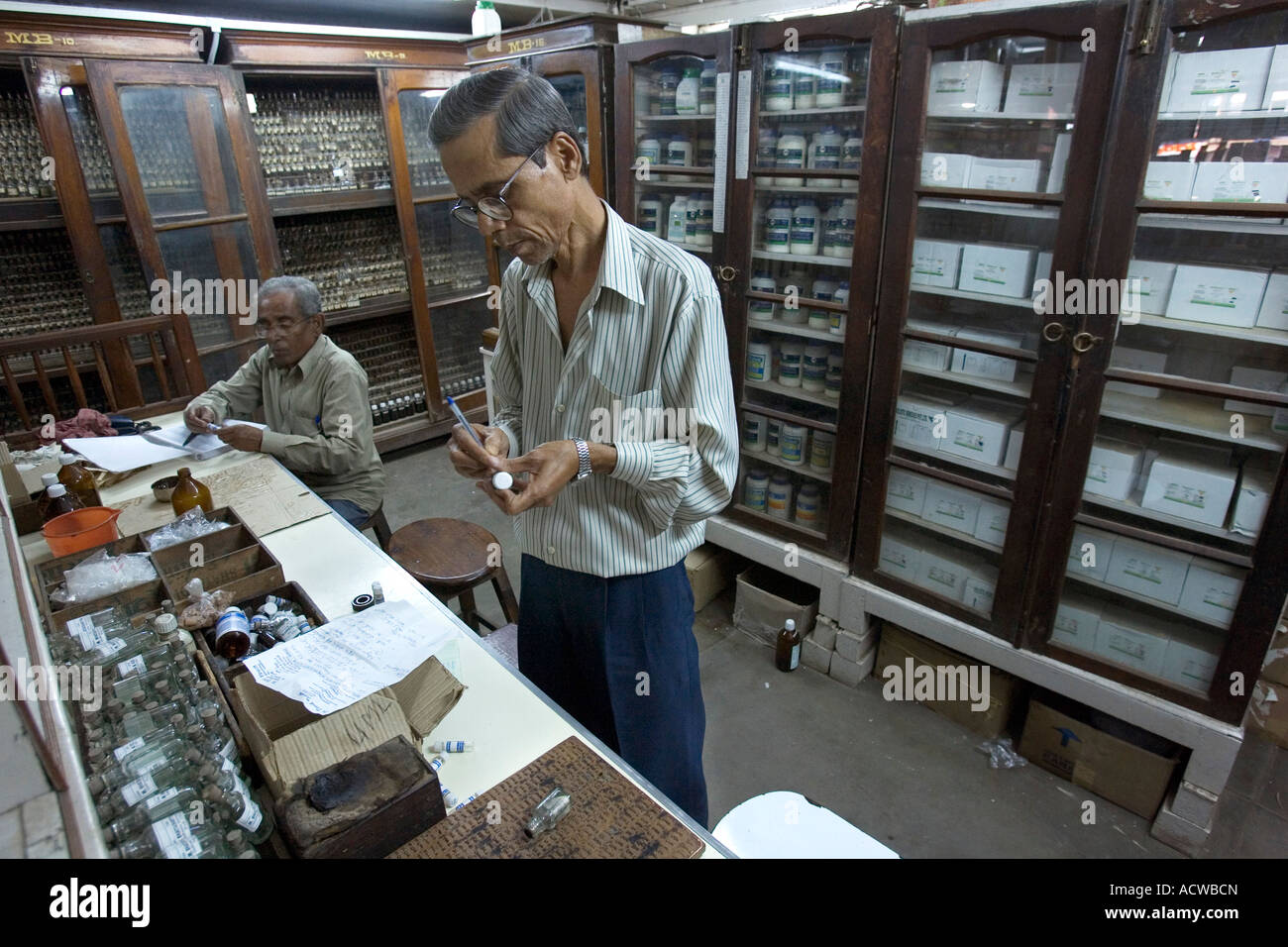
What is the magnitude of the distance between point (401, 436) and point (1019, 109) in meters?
3.94

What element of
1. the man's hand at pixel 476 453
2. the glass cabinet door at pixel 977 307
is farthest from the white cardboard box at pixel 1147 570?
the man's hand at pixel 476 453

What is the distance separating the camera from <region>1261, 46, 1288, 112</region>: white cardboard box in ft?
5.66

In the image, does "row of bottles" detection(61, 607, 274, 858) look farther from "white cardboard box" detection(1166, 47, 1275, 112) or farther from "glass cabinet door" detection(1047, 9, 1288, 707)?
"white cardboard box" detection(1166, 47, 1275, 112)

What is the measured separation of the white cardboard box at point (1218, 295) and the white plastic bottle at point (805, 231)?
3.84ft

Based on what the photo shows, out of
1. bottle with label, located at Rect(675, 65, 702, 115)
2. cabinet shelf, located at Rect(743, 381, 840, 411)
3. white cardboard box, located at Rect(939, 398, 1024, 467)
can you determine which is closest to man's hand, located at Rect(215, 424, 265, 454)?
cabinet shelf, located at Rect(743, 381, 840, 411)

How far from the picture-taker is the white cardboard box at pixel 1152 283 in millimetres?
1983

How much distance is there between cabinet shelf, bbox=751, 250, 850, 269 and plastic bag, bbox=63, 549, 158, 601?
2.25 meters

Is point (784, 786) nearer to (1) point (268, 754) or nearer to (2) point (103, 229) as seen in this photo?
(1) point (268, 754)

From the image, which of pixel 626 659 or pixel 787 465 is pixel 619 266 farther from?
pixel 787 465

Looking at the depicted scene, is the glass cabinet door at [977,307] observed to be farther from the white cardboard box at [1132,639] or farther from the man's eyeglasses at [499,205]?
the man's eyeglasses at [499,205]

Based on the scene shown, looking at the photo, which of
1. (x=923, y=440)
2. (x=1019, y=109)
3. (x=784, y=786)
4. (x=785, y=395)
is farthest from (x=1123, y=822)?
(x=1019, y=109)

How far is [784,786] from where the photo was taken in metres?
2.38

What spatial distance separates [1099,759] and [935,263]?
1724 millimetres

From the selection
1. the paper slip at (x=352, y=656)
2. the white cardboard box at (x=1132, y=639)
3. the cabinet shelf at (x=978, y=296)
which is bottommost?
the white cardboard box at (x=1132, y=639)
